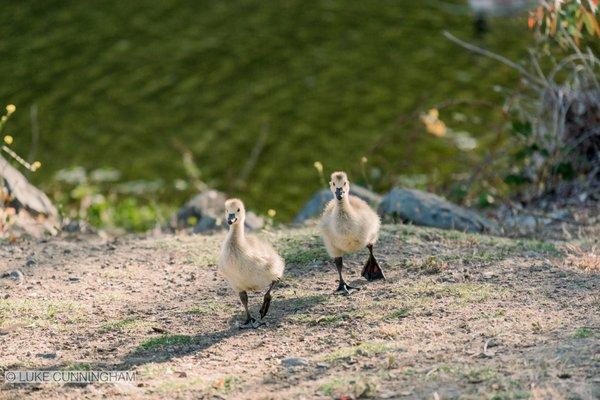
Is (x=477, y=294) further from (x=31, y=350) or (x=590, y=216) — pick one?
(x=590, y=216)

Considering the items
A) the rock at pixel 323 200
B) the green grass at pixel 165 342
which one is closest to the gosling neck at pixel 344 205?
the green grass at pixel 165 342

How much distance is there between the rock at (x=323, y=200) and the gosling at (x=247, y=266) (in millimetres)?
3219

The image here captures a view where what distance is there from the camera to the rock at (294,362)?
5738 mm

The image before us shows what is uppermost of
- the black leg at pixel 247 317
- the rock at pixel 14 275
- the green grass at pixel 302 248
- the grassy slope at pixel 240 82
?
the black leg at pixel 247 317

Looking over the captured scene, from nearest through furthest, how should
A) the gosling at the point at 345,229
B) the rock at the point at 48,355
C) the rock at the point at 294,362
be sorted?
the rock at the point at 294,362, the rock at the point at 48,355, the gosling at the point at 345,229

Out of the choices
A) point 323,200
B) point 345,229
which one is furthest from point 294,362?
point 323,200

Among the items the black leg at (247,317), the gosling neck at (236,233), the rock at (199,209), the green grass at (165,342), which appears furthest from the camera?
the rock at (199,209)

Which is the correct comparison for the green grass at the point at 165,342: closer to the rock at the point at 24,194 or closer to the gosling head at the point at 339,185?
the gosling head at the point at 339,185

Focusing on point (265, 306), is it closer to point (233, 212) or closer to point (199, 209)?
point (233, 212)

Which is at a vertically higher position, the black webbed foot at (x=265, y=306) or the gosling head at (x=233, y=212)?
the gosling head at (x=233, y=212)

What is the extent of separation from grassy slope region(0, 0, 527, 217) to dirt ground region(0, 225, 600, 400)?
5.51m

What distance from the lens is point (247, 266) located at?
21.2 ft

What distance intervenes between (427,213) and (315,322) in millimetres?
3159

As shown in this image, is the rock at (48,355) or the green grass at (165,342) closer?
the rock at (48,355)
